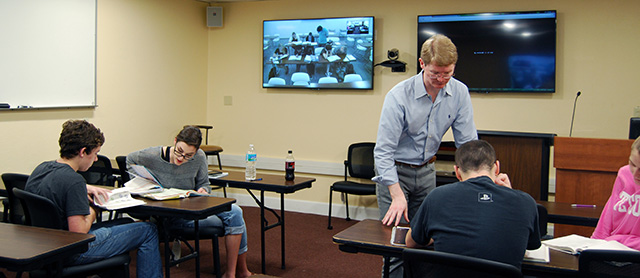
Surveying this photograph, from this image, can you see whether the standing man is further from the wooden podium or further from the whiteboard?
the whiteboard

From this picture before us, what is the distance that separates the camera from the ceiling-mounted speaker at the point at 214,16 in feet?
23.3

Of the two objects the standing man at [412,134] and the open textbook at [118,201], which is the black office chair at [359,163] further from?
the standing man at [412,134]

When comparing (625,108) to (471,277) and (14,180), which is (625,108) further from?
(14,180)

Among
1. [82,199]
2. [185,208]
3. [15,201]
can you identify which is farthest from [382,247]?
[15,201]

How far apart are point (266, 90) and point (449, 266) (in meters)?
5.33

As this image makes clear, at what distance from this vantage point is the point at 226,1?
23.2ft

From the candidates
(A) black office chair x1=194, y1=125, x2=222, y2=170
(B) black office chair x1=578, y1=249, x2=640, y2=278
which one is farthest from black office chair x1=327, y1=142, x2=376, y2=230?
(B) black office chair x1=578, y1=249, x2=640, y2=278

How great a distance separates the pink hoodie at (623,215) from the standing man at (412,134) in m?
0.73

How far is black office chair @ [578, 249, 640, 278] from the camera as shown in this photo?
184 centimetres

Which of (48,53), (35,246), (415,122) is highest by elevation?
(48,53)

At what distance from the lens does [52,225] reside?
9.14ft

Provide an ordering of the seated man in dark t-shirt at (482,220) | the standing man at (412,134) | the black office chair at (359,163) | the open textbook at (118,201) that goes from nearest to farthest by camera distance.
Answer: the seated man in dark t-shirt at (482,220)
the standing man at (412,134)
the open textbook at (118,201)
the black office chair at (359,163)

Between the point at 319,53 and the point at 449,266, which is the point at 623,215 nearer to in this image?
the point at 449,266

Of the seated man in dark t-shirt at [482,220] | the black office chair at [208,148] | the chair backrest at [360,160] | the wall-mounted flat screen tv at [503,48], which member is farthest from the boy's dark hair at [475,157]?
the black office chair at [208,148]
